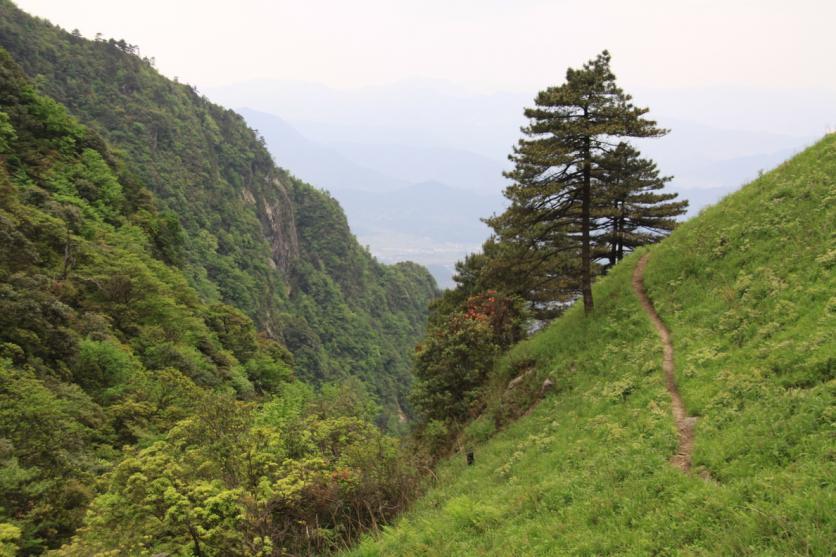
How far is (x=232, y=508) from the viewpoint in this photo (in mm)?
10555

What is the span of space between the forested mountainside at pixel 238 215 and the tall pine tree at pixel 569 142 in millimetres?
48924

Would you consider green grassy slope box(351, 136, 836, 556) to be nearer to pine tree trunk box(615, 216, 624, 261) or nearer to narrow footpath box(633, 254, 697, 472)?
narrow footpath box(633, 254, 697, 472)

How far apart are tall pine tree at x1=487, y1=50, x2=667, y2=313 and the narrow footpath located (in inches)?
120

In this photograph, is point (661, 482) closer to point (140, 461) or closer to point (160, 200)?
point (140, 461)

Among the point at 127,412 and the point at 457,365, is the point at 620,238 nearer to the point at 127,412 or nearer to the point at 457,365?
the point at 457,365

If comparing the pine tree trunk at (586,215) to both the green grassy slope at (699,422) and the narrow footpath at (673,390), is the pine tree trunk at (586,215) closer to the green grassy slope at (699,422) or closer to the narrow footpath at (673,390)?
the green grassy slope at (699,422)

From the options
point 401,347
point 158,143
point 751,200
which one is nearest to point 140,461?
point 751,200

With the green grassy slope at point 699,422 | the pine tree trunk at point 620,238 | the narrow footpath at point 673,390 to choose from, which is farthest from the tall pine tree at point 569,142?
the pine tree trunk at point 620,238

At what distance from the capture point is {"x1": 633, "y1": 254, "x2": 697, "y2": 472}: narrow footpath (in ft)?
33.0

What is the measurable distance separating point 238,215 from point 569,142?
9892cm

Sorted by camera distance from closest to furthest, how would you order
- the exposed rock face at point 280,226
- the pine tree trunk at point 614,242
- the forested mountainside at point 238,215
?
the pine tree trunk at point 614,242 → the forested mountainside at point 238,215 → the exposed rock face at point 280,226

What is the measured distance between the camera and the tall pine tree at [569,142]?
19781 mm

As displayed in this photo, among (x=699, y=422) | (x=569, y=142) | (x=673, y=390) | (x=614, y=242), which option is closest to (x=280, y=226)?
Answer: (x=614, y=242)

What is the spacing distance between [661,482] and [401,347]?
392 ft
